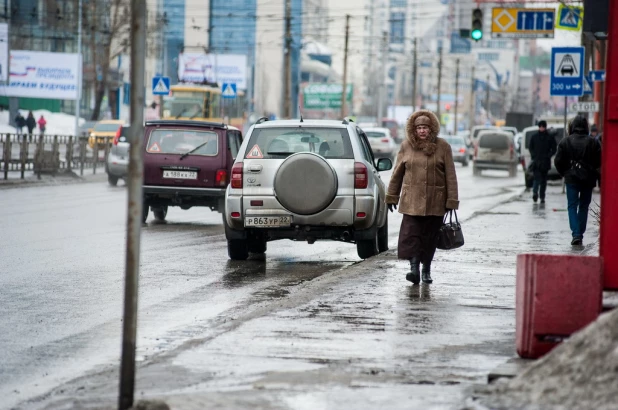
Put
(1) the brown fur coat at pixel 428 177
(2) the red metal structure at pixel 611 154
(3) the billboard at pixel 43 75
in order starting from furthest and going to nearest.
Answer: (3) the billboard at pixel 43 75, (1) the brown fur coat at pixel 428 177, (2) the red metal structure at pixel 611 154

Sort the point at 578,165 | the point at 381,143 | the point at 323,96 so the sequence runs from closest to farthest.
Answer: the point at 578,165
the point at 381,143
the point at 323,96

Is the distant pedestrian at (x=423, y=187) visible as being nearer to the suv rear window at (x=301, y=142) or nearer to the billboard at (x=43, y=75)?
the suv rear window at (x=301, y=142)

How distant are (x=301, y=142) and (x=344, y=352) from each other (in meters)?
6.92

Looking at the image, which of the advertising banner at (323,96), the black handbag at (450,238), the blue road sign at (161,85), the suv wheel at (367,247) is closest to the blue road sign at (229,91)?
the blue road sign at (161,85)

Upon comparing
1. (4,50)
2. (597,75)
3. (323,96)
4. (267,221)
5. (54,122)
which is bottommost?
(54,122)

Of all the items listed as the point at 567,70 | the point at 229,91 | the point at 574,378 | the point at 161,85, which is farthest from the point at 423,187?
the point at 229,91

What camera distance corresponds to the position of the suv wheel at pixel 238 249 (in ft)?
47.6

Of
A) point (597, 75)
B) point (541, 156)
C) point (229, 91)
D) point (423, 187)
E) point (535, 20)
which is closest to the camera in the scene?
point (423, 187)

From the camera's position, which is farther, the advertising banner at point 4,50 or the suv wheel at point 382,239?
the advertising banner at point 4,50

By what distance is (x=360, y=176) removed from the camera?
14125 millimetres

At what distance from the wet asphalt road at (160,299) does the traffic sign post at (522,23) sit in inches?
660

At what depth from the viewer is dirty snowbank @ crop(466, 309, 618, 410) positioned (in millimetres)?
5336

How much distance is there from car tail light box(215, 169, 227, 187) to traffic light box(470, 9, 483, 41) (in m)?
11.7

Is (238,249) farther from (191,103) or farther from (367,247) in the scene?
(191,103)
